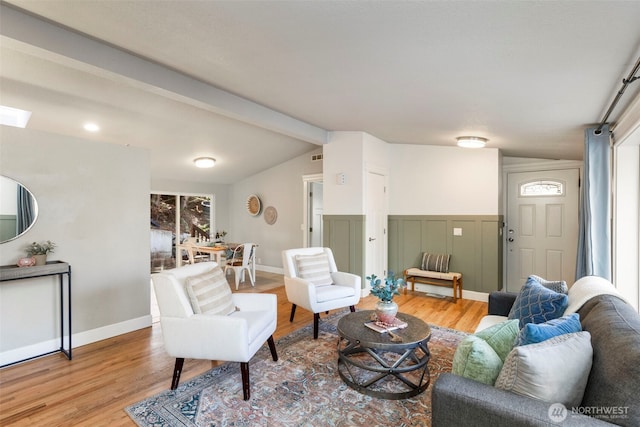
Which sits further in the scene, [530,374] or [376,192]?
[376,192]

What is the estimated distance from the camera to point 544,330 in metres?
1.43

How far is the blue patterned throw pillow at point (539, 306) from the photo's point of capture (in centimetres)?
195

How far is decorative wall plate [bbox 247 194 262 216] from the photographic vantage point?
24.3 ft

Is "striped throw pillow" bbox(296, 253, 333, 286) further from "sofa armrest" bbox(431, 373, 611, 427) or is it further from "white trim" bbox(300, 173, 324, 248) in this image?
"white trim" bbox(300, 173, 324, 248)

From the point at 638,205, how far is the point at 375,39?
296 centimetres

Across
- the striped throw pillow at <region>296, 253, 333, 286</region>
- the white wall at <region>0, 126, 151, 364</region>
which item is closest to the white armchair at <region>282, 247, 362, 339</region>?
the striped throw pillow at <region>296, 253, 333, 286</region>

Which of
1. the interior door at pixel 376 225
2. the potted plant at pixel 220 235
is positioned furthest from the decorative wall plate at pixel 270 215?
the interior door at pixel 376 225

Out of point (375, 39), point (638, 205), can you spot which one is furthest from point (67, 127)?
point (638, 205)

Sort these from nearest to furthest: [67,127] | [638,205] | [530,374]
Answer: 1. [530,374]
2. [638,205]
3. [67,127]

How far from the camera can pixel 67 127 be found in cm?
429

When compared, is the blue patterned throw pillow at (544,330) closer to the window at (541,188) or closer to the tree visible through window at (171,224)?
the window at (541,188)

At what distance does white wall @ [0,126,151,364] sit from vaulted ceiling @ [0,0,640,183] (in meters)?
0.75

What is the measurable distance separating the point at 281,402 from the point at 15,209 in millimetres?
2883

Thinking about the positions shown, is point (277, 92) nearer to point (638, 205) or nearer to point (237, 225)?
point (638, 205)
